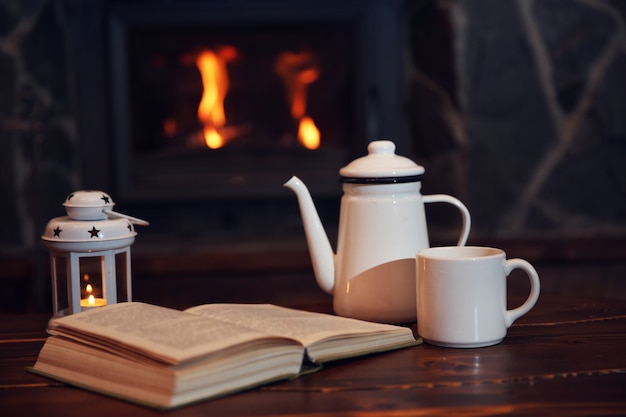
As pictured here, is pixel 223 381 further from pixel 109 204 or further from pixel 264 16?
pixel 264 16

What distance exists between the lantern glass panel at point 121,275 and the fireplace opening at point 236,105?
52.8 inches

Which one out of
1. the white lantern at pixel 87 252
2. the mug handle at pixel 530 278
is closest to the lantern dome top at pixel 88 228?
the white lantern at pixel 87 252

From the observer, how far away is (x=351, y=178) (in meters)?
0.99

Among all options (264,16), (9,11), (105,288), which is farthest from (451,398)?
(9,11)

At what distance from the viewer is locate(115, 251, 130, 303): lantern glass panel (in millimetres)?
1010

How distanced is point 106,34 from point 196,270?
2.34 feet

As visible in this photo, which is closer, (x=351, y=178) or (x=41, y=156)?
(x=351, y=178)

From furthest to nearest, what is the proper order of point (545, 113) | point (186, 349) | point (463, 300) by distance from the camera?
point (545, 113) < point (463, 300) < point (186, 349)

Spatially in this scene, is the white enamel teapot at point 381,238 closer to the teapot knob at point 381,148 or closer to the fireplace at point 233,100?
the teapot knob at point 381,148

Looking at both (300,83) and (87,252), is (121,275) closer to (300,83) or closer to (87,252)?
(87,252)

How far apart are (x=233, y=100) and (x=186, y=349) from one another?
175cm

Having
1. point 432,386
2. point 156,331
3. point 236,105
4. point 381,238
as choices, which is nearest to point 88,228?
point 156,331

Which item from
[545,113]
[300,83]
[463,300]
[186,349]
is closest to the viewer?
[186,349]

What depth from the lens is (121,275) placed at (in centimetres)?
102
